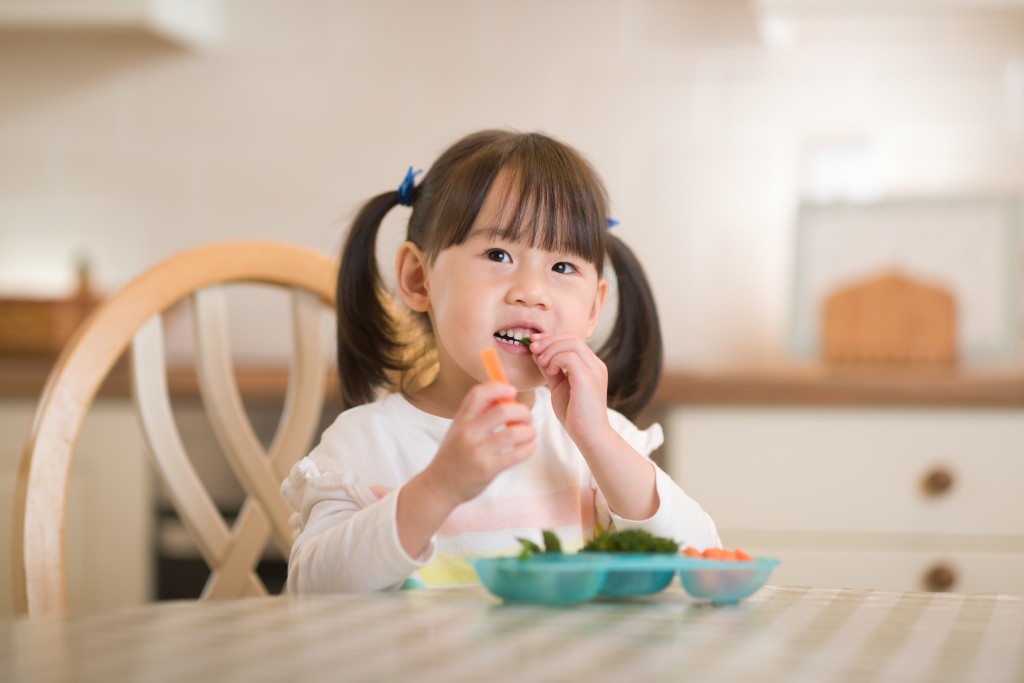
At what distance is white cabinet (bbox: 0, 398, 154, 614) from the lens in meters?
1.96

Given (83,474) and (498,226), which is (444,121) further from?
(498,226)

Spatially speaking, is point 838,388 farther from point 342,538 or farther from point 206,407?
point 342,538

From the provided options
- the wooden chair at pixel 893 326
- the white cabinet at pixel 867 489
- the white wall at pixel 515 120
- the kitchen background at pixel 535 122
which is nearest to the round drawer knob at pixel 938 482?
the white cabinet at pixel 867 489

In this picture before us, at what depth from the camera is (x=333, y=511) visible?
95 cm

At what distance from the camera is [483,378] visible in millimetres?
1056

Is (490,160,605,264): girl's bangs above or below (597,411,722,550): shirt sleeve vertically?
above

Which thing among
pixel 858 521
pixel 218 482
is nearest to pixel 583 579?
pixel 858 521

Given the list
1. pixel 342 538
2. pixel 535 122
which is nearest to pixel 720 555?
pixel 342 538

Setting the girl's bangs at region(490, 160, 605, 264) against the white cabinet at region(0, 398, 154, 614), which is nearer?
the girl's bangs at region(490, 160, 605, 264)

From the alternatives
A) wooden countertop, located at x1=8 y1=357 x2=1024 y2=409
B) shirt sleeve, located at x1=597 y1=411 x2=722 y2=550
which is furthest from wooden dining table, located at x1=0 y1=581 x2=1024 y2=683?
wooden countertop, located at x1=8 y1=357 x2=1024 y2=409

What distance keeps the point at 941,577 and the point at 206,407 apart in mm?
1103

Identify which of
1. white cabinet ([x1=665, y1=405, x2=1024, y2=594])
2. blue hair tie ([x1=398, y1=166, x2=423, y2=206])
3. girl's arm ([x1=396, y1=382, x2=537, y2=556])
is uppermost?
blue hair tie ([x1=398, y1=166, x2=423, y2=206])

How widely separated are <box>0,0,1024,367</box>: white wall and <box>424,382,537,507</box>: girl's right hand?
1520mm

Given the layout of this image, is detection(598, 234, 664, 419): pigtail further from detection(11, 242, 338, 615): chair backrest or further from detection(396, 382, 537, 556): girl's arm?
detection(396, 382, 537, 556): girl's arm
